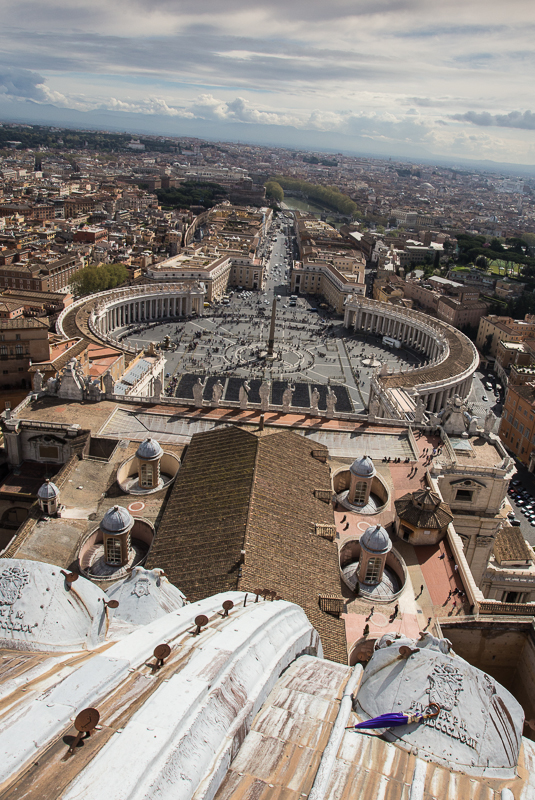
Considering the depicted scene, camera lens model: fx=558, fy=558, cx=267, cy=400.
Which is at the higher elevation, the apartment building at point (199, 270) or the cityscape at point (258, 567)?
the cityscape at point (258, 567)

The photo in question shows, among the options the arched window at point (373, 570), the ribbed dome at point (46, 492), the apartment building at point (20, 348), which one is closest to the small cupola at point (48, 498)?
the ribbed dome at point (46, 492)

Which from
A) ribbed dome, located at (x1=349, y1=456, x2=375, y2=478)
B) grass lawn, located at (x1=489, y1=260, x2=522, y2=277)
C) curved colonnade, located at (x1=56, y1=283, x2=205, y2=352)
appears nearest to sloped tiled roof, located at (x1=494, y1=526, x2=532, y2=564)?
ribbed dome, located at (x1=349, y1=456, x2=375, y2=478)

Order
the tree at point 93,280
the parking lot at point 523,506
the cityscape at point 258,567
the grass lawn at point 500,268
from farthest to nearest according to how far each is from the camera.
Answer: the grass lawn at point 500,268, the tree at point 93,280, the parking lot at point 523,506, the cityscape at point 258,567

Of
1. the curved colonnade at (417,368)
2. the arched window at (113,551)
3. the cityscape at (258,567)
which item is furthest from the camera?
the curved colonnade at (417,368)

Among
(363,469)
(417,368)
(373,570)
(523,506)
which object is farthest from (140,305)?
(373,570)

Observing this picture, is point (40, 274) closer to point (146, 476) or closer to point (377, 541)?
point (146, 476)

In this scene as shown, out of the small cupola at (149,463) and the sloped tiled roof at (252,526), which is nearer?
the sloped tiled roof at (252,526)

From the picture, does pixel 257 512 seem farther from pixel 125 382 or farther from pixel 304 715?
pixel 125 382

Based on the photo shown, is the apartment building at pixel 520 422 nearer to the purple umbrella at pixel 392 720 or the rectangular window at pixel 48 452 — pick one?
the rectangular window at pixel 48 452
